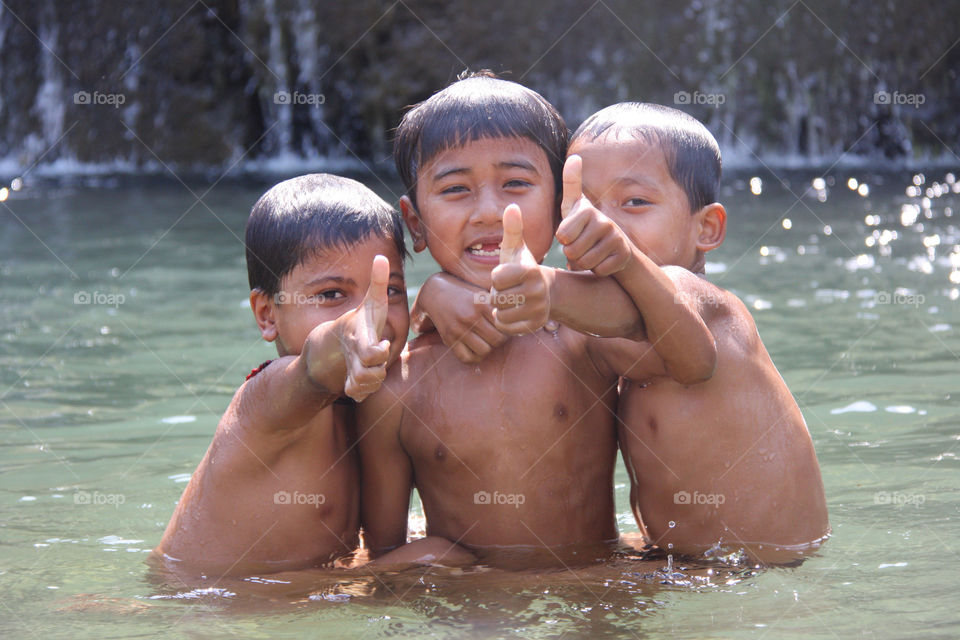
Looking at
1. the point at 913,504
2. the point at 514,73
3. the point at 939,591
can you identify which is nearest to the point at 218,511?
the point at 939,591

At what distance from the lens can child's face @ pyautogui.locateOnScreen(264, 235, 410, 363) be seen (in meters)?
3.28

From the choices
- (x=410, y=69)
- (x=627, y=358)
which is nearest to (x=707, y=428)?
(x=627, y=358)

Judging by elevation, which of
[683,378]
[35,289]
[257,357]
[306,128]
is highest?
[306,128]

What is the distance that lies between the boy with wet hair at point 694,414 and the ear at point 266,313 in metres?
0.46

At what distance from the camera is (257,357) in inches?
233

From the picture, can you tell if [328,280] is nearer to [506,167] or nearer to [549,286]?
[506,167]

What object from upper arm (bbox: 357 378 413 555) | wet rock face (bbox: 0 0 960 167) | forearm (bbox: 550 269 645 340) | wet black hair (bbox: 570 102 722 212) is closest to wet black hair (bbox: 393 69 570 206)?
wet black hair (bbox: 570 102 722 212)

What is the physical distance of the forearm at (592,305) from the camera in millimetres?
2740

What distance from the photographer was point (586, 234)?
264 cm

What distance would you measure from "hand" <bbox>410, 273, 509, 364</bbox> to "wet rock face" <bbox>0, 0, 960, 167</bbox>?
9246mm

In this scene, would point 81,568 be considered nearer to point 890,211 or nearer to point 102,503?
point 102,503

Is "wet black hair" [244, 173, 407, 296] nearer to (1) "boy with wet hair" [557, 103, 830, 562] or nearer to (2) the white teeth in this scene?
(2) the white teeth

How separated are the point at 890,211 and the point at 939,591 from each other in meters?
6.79

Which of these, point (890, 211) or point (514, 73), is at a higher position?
point (514, 73)
